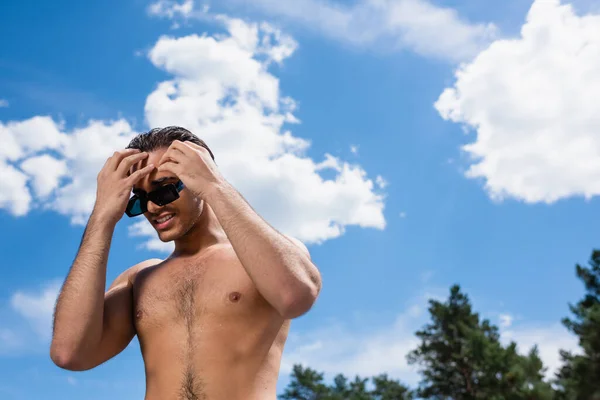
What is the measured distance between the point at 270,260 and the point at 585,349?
106 ft

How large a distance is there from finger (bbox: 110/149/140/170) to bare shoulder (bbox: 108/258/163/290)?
787 mm

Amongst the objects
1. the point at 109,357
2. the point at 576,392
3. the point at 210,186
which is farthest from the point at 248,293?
the point at 576,392

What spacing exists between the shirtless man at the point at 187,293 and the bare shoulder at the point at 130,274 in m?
0.16

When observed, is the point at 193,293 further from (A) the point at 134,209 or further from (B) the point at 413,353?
(B) the point at 413,353

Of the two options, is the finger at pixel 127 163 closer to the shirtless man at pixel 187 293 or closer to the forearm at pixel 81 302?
the shirtless man at pixel 187 293

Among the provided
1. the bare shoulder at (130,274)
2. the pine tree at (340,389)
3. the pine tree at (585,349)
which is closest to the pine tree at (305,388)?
the pine tree at (340,389)

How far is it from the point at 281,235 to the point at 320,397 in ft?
157

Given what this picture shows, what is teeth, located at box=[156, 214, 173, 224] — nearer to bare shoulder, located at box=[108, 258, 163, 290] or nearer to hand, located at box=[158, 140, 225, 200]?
hand, located at box=[158, 140, 225, 200]

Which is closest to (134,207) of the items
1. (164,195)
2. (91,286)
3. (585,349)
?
(164,195)

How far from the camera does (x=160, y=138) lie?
4.10m

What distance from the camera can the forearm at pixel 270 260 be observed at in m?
3.16

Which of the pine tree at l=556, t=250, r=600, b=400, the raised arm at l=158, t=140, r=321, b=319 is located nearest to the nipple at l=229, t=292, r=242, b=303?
the raised arm at l=158, t=140, r=321, b=319

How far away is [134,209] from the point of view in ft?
12.8

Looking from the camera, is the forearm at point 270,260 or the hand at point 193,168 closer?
the forearm at point 270,260
